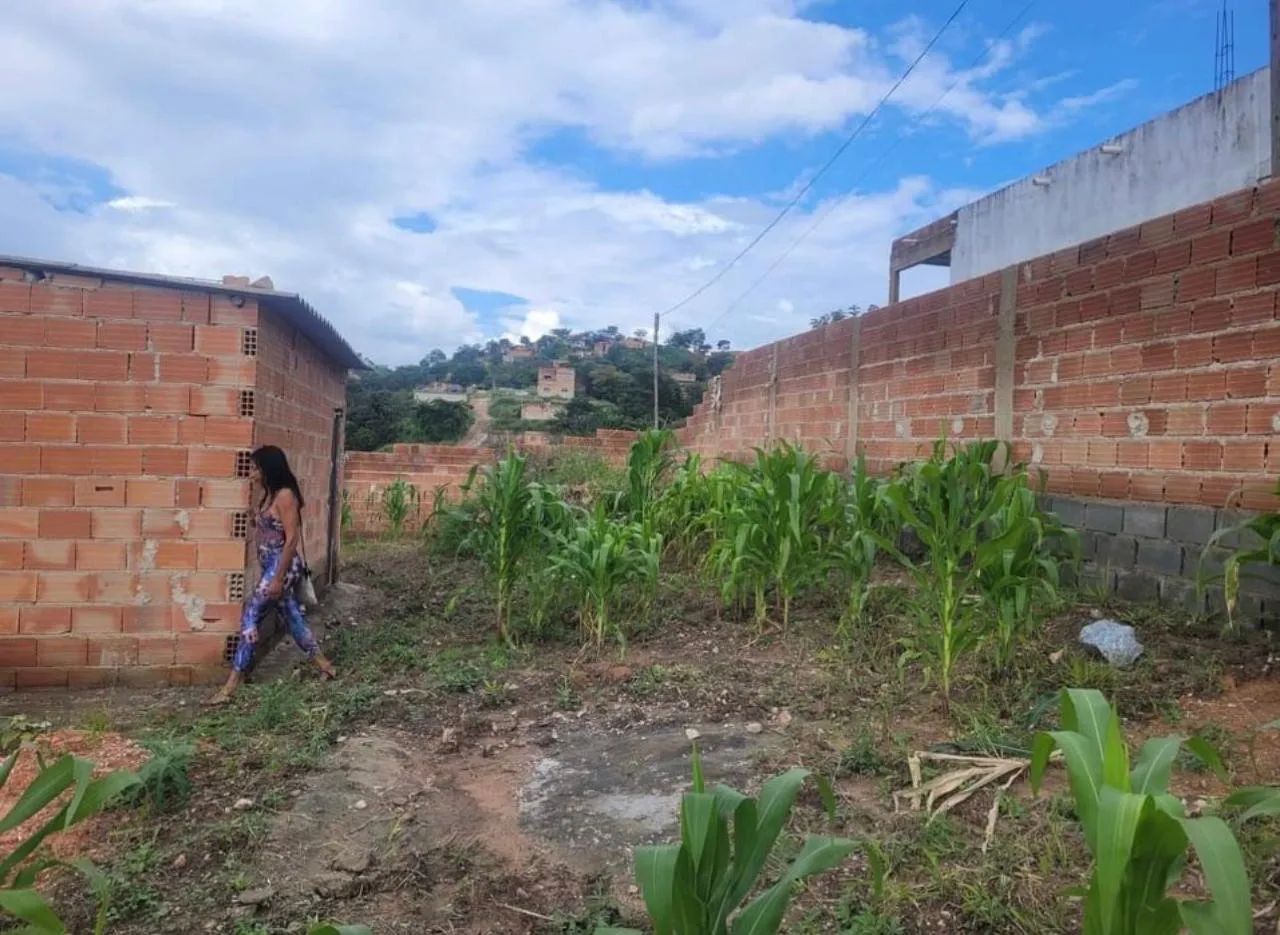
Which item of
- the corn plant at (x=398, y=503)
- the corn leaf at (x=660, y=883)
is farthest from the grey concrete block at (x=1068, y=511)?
the corn plant at (x=398, y=503)

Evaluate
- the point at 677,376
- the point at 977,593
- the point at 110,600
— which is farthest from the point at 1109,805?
the point at 677,376

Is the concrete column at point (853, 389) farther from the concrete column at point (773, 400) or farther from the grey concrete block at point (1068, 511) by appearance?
the grey concrete block at point (1068, 511)

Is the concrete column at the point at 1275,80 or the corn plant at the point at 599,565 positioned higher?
the concrete column at the point at 1275,80

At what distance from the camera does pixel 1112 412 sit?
5.20 metres

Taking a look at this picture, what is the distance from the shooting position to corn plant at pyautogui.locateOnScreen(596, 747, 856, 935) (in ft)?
5.66

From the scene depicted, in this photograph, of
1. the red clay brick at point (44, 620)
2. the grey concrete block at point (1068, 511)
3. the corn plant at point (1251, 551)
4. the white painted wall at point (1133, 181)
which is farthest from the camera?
the white painted wall at point (1133, 181)

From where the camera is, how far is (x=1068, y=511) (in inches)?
216

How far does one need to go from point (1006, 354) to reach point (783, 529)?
225cm

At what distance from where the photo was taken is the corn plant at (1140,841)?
4.59ft

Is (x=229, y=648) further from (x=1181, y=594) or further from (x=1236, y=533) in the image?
(x=1236, y=533)

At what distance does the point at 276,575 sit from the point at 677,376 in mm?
30127

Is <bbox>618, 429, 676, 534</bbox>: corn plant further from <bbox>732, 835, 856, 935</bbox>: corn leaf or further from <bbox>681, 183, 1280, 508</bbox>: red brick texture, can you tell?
<bbox>732, 835, 856, 935</bbox>: corn leaf

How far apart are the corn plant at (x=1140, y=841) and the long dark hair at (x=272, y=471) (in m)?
4.47

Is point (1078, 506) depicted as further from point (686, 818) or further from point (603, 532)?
point (686, 818)
